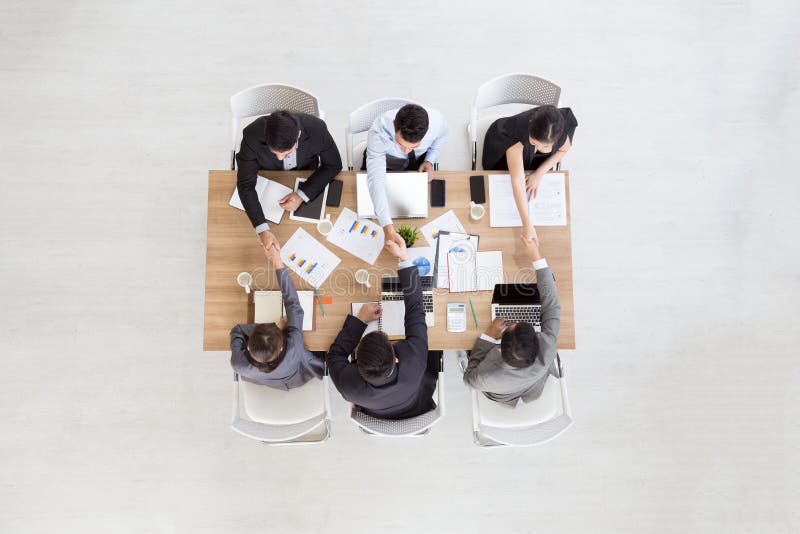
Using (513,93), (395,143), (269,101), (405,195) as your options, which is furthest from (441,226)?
(269,101)

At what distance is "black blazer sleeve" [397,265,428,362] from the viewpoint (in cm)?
238

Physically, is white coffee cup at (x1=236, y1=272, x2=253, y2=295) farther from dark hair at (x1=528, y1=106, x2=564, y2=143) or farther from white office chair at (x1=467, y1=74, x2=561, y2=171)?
dark hair at (x1=528, y1=106, x2=564, y2=143)

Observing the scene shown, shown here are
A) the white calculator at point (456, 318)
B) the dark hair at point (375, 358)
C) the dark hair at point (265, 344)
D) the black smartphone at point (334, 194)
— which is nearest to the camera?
the dark hair at point (375, 358)

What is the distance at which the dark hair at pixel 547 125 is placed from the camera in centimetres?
239

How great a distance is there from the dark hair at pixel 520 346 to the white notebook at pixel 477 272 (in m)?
0.38

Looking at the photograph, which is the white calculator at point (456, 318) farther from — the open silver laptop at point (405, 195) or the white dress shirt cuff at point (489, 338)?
the open silver laptop at point (405, 195)

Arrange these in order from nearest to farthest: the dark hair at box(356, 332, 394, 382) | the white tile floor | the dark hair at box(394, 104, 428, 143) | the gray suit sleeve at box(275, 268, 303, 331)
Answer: the dark hair at box(356, 332, 394, 382)
the dark hair at box(394, 104, 428, 143)
the gray suit sleeve at box(275, 268, 303, 331)
the white tile floor

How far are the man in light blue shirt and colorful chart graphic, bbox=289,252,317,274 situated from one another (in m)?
0.42

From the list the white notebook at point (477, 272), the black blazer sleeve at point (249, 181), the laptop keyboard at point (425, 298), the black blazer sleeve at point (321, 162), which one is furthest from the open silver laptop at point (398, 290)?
the black blazer sleeve at point (249, 181)

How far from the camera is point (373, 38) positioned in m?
3.62

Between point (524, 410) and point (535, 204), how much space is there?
1.10 meters

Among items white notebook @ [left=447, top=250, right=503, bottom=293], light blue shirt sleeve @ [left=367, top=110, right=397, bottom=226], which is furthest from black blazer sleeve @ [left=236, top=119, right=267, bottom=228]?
white notebook @ [left=447, top=250, right=503, bottom=293]

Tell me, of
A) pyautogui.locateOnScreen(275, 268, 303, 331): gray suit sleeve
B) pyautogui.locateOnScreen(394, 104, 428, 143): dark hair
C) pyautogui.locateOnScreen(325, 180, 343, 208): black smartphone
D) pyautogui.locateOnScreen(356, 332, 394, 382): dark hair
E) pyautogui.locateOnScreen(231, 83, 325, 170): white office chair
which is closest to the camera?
pyautogui.locateOnScreen(356, 332, 394, 382): dark hair

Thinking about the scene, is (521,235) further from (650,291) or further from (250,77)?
(250,77)
